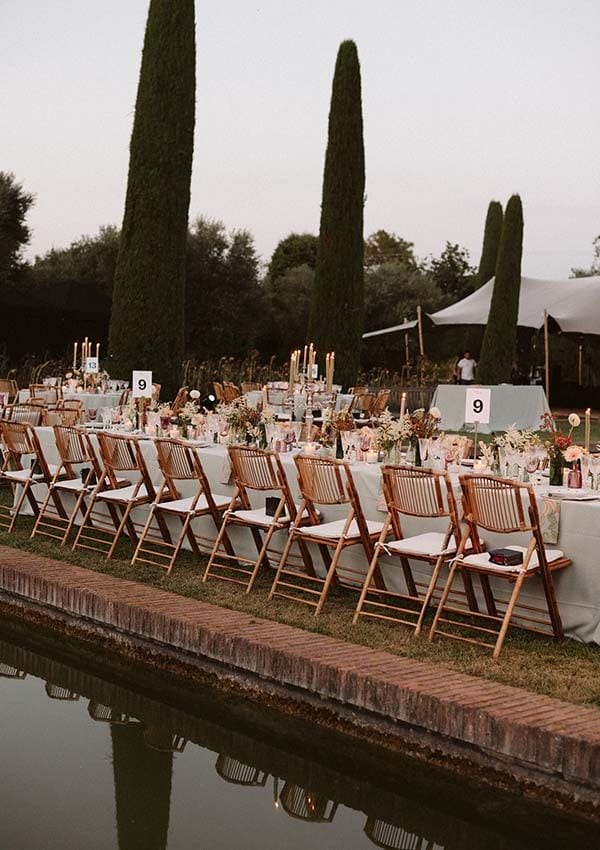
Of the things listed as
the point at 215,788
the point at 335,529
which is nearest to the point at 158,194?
the point at 335,529

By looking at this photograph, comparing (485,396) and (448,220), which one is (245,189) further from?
(485,396)

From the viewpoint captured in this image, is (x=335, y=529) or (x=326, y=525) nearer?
(x=335, y=529)

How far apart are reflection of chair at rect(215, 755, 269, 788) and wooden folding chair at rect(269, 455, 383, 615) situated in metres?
1.79

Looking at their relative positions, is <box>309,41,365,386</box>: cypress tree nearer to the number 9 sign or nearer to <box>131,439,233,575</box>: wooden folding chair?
the number 9 sign

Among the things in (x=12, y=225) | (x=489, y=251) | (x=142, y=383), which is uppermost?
(x=489, y=251)

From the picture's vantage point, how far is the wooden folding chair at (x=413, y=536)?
6434 millimetres

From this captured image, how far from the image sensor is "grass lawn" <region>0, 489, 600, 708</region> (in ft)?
18.3

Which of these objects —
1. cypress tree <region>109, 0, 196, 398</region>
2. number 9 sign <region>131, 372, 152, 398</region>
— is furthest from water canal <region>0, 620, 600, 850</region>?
cypress tree <region>109, 0, 196, 398</region>

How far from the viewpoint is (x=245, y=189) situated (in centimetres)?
3006

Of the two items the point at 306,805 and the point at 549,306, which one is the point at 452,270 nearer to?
the point at 549,306

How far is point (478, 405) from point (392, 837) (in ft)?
11.7

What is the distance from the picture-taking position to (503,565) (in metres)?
6.07

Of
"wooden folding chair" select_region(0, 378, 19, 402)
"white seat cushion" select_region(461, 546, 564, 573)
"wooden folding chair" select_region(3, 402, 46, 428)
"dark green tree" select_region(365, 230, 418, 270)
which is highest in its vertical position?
"dark green tree" select_region(365, 230, 418, 270)

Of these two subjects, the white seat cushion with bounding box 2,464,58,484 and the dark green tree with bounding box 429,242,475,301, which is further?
the dark green tree with bounding box 429,242,475,301
